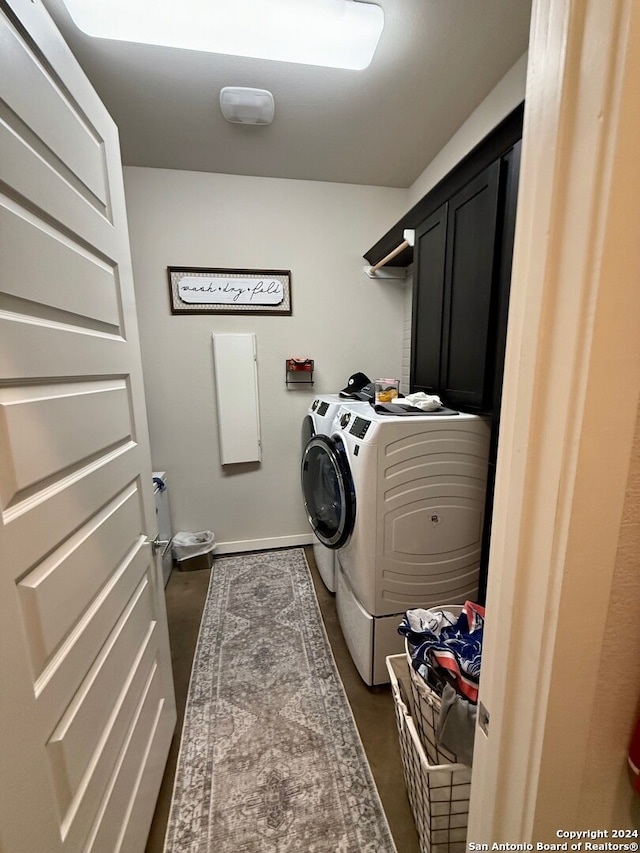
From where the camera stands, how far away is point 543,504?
0.42 m

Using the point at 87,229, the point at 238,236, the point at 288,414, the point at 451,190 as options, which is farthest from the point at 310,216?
the point at 87,229

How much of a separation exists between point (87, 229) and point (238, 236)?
1.73 metres

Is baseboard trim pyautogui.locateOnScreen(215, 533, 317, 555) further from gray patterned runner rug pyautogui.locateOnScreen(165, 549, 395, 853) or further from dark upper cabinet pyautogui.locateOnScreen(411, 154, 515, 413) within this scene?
A: dark upper cabinet pyautogui.locateOnScreen(411, 154, 515, 413)

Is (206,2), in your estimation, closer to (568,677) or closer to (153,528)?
(153,528)

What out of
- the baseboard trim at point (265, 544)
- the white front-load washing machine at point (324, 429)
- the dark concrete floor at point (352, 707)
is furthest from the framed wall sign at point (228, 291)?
the dark concrete floor at point (352, 707)

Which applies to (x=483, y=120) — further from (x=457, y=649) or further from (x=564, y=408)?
(x=457, y=649)

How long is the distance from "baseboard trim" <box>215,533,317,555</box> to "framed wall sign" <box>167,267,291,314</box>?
174 cm

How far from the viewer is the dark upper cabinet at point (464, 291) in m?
1.30

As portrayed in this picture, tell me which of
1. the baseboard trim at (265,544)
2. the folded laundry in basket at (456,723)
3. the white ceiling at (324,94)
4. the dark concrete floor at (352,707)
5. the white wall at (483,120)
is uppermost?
the white ceiling at (324,94)

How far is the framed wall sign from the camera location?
7.65 feet

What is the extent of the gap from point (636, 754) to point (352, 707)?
129cm

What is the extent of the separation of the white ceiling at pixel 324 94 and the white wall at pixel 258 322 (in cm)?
20

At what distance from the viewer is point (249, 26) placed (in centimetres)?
128

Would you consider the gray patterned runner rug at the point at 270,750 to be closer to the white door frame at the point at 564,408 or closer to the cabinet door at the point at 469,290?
the white door frame at the point at 564,408
